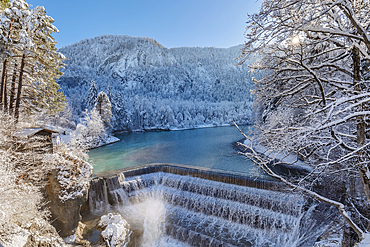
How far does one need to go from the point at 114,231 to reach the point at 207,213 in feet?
17.7

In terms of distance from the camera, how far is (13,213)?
6422mm

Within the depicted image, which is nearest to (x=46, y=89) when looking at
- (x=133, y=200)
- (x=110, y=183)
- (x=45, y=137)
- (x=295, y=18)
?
(x=45, y=137)

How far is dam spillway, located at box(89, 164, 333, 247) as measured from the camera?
9.39 metres

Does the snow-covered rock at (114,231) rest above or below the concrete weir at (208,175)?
below

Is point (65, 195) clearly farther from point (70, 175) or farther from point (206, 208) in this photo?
point (206, 208)

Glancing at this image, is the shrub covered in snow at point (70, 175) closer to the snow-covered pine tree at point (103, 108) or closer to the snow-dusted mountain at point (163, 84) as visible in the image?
the snow-covered pine tree at point (103, 108)

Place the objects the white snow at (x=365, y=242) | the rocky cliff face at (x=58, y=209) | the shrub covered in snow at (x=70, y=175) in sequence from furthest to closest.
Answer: the shrub covered in snow at (x=70, y=175) < the rocky cliff face at (x=58, y=209) < the white snow at (x=365, y=242)

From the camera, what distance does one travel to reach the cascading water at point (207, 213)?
9.37m

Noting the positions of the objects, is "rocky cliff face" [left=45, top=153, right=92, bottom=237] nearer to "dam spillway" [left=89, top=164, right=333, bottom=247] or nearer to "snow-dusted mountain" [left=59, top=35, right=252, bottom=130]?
"dam spillway" [left=89, top=164, right=333, bottom=247]

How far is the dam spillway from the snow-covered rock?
97 centimetres

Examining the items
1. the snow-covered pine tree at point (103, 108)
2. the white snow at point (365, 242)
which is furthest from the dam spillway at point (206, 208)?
the snow-covered pine tree at point (103, 108)

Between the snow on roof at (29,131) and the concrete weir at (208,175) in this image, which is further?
the concrete weir at (208,175)

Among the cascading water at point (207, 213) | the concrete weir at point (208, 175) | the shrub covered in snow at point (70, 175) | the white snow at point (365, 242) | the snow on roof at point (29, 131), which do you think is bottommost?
the cascading water at point (207, 213)

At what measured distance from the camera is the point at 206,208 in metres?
11.8
